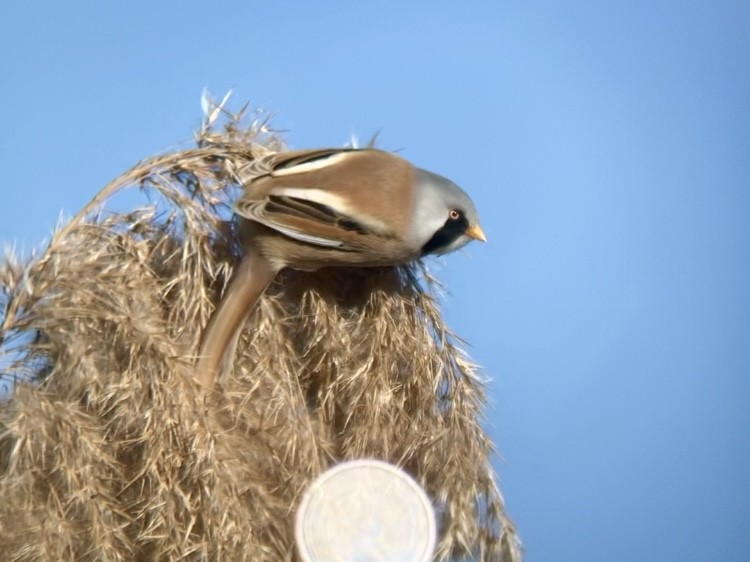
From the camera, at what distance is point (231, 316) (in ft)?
3.84

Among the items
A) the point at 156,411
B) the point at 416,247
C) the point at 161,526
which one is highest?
the point at 416,247

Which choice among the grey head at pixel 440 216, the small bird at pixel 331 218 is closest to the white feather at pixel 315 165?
the small bird at pixel 331 218

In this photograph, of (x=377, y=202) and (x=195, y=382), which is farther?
(x=377, y=202)

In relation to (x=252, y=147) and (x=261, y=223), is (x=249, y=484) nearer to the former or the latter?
(x=261, y=223)

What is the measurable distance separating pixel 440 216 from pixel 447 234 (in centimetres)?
3

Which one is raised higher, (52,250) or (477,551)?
(52,250)

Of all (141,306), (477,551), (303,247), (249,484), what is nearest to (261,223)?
(303,247)

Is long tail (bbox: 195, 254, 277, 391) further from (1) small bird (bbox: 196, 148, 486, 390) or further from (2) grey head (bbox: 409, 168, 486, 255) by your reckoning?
(2) grey head (bbox: 409, 168, 486, 255)

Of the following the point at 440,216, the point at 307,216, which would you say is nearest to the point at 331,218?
the point at 307,216

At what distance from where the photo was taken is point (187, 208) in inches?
47.0

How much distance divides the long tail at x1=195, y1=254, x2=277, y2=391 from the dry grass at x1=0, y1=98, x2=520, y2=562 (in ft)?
0.07

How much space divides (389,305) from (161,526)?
0.40 m

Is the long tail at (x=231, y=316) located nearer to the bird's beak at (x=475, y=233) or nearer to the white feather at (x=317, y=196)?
the white feather at (x=317, y=196)

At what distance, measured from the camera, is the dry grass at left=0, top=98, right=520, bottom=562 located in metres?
1.06
